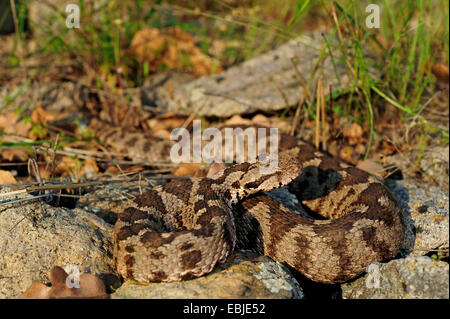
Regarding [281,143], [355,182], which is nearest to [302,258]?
[355,182]

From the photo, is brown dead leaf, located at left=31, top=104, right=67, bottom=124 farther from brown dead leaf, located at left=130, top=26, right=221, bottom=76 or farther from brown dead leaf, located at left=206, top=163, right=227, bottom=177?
brown dead leaf, located at left=206, top=163, right=227, bottom=177

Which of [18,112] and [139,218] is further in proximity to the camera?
[18,112]

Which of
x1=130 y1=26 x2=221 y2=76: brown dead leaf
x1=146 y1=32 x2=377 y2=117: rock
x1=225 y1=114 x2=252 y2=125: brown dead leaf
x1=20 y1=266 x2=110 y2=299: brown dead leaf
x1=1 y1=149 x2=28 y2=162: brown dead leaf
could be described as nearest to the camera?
x1=20 y1=266 x2=110 y2=299: brown dead leaf

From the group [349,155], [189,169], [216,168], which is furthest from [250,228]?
[349,155]

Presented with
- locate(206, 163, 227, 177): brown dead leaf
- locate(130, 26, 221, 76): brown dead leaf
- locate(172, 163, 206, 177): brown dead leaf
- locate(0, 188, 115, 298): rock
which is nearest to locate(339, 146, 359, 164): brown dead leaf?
locate(206, 163, 227, 177): brown dead leaf

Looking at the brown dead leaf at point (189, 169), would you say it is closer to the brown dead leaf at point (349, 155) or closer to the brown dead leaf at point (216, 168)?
the brown dead leaf at point (216, 168)
